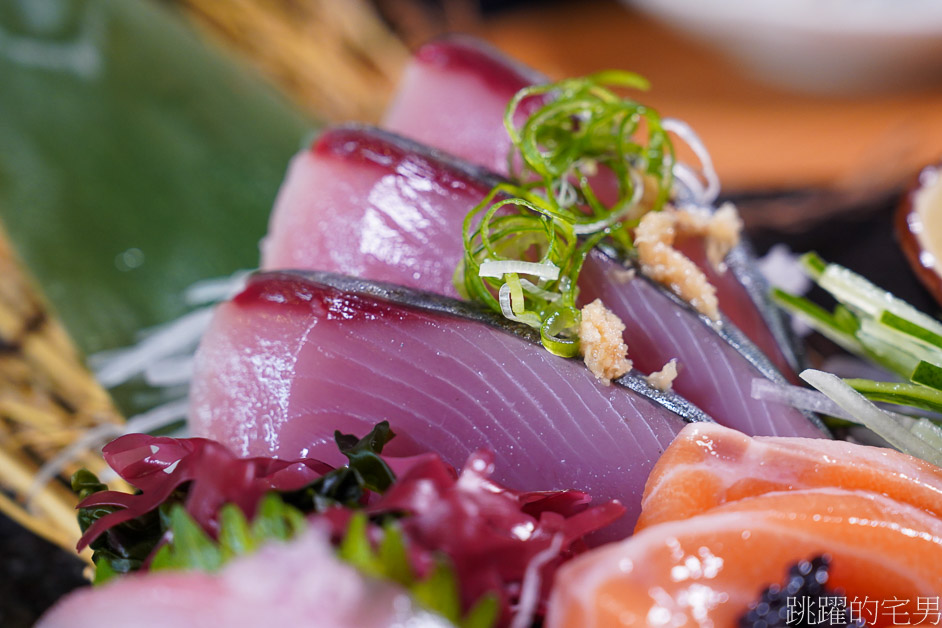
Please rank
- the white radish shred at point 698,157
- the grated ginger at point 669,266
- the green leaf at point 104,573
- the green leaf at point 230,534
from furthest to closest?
1. the white radish shred at point 698,157
2. the grated ginger at point 669,266
3. the green leaf at point 104,573
4. the green leaf at point 230,534

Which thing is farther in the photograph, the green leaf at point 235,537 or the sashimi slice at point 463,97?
the sashimi slice at point 463,97

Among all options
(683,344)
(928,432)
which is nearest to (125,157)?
(683,344)

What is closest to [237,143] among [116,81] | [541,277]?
[116,81]

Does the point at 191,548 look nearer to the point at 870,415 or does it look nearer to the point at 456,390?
the point at 456,390

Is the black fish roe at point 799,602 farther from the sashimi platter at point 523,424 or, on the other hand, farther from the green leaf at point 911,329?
the green leaf at point 911,329

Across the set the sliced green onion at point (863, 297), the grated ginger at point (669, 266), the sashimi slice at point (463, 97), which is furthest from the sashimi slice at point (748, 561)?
the sashimi slice at point (463, 97)

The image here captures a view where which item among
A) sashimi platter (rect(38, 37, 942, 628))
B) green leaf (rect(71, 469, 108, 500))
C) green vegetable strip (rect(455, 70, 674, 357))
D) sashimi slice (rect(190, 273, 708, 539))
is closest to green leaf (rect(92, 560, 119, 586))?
sashimi platter (rect(38, 37, 942, 628))
